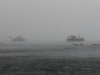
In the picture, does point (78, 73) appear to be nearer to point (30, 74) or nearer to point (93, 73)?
point (93, 73)

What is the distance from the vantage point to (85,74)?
3881cm

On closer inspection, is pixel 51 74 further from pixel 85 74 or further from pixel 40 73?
pixel 85 74

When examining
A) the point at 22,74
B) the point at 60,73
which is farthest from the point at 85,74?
the point at 22,74

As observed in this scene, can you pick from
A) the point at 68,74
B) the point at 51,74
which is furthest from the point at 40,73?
the point at 68,74

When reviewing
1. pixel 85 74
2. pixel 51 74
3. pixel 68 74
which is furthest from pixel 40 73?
pixel 85 74

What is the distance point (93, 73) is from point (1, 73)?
1411cm

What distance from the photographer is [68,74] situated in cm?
3884

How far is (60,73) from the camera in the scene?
39812 millimetres

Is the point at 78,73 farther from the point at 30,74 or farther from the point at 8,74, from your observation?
the point at 8,74

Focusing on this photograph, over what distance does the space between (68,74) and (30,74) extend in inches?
225

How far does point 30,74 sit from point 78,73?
24.2 feet

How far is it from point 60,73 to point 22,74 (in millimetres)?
5912

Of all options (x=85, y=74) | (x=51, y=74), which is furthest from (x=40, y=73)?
(x=85, y=74)

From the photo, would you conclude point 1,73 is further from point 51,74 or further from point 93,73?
point 93,73
